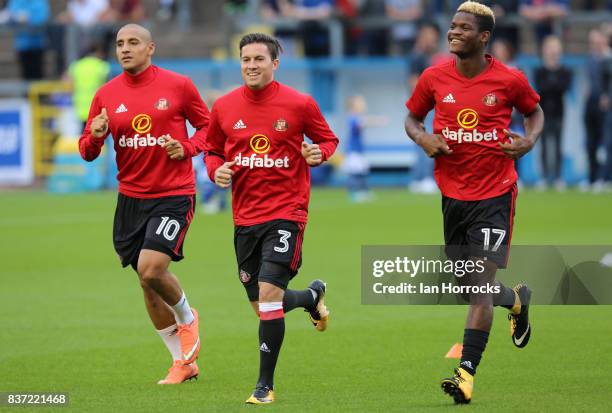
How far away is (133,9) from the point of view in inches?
1332

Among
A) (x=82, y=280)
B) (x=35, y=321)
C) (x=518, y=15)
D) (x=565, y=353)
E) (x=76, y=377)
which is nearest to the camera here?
(x=76, y=377)

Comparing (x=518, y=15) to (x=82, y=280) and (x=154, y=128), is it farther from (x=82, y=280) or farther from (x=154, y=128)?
(x=154, y=128)

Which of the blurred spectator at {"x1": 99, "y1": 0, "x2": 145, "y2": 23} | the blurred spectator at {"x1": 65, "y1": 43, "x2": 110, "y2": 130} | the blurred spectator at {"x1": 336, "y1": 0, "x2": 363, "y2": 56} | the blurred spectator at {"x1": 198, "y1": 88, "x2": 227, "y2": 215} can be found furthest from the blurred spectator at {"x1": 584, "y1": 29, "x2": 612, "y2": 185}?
the blurred spectator at {"x1": 99, "y1": 0, "x2": 145, "y2": 23}

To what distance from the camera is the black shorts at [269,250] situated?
9055mm

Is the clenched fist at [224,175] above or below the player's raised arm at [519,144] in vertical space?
below

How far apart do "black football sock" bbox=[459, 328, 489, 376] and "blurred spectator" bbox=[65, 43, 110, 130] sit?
20.7 metres

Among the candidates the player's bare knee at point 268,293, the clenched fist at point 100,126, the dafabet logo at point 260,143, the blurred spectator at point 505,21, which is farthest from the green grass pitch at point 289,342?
the blurred spectator at point 505,21

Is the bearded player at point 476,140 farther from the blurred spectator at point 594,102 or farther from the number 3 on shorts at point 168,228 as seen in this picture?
the blurred spectator at point 594,102

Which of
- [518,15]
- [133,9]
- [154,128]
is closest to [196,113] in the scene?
[154,128]

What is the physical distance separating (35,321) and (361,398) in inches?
192

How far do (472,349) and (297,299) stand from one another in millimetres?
1565

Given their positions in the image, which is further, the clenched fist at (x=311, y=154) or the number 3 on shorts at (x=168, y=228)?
the number 3 on shorts at (x=168, y=228)

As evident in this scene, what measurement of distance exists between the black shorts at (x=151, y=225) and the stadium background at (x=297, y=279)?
95 cm

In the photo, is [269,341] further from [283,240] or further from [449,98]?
[449,98]
